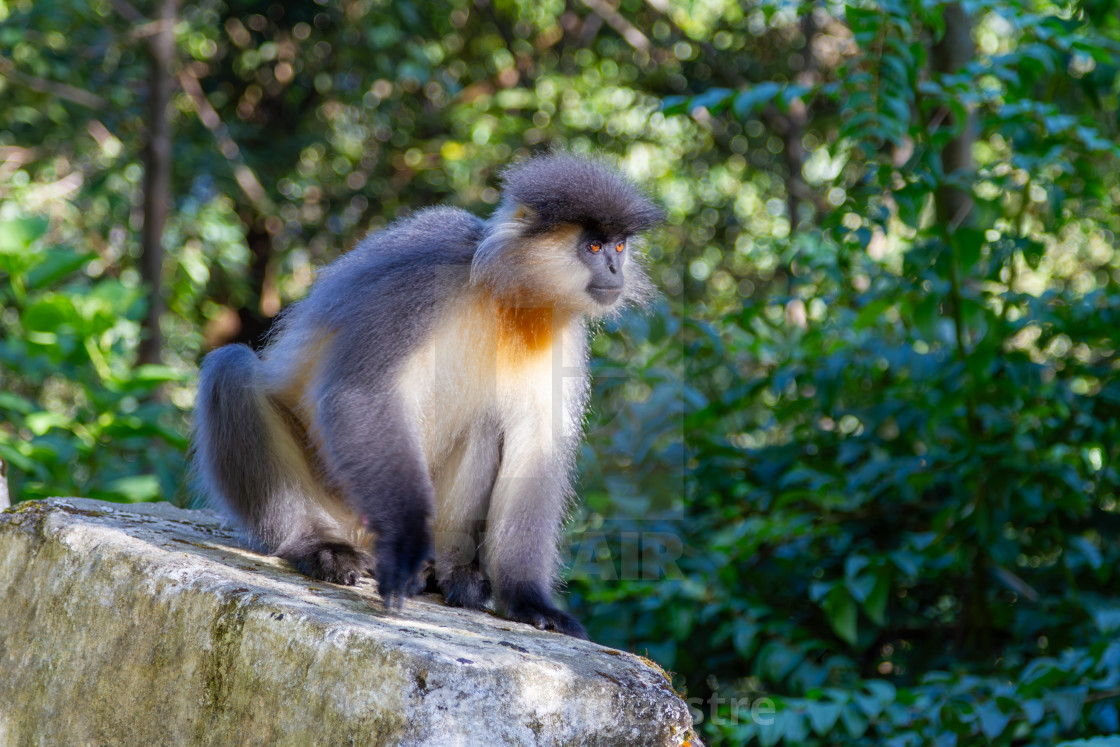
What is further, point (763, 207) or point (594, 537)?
point (763, 207)

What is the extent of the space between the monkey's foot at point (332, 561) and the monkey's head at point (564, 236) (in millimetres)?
1081

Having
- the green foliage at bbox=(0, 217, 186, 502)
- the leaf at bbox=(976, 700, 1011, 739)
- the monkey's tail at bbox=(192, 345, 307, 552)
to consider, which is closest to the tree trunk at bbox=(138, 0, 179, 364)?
the green foliage at bbox=(0, 217, 186, 502)

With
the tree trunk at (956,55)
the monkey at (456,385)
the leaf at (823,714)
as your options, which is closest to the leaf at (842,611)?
the leaf at (823,714)

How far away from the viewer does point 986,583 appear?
559 cm

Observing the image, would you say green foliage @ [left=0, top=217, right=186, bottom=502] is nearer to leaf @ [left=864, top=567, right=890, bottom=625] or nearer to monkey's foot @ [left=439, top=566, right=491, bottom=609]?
monkey's foot @ [left=439, top=566, right=491, bottom=609]

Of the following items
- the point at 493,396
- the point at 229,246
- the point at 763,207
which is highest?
the point at 763,207

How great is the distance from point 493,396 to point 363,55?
7.97 meters

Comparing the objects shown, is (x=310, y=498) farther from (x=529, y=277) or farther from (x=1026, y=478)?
(x=1026, y=478)

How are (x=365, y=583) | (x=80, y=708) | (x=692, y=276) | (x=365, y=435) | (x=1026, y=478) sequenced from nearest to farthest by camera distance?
1. (x=80, y=708)
2. (x=365, y=435)
3. (x=365, y=583)
4. (x=1026, y=478)
5. (x=692, y=276)

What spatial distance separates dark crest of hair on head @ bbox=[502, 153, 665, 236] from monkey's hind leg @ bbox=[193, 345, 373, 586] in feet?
4.05

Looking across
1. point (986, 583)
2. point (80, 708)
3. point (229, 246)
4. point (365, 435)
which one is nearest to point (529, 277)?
point (365, 435)

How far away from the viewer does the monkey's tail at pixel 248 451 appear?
3.65 metres

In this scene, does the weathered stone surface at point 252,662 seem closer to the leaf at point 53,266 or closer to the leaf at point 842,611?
the leaf at point 842,611

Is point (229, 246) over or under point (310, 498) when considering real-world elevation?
over
